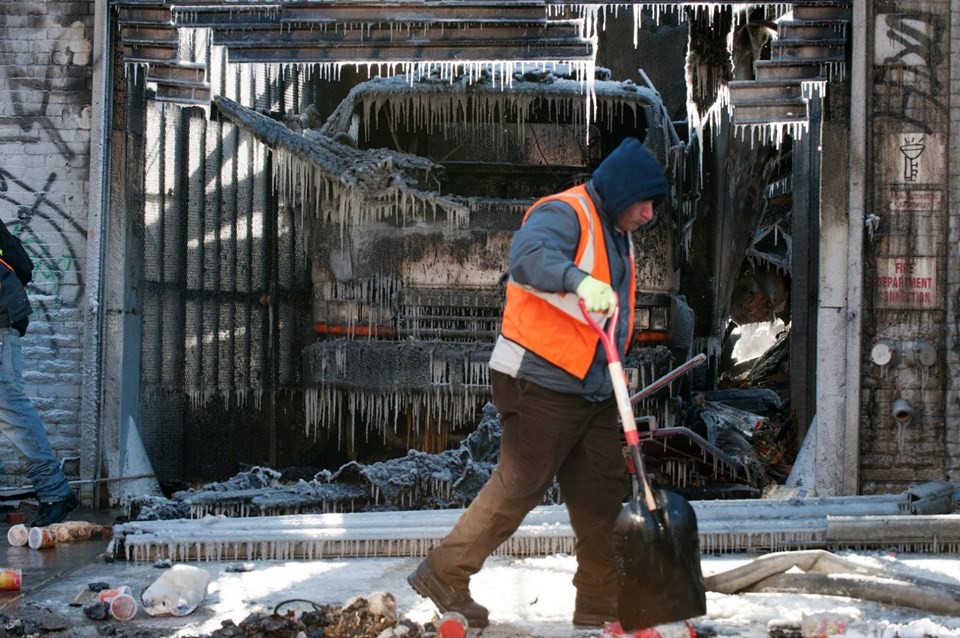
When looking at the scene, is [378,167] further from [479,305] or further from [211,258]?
[211,258]

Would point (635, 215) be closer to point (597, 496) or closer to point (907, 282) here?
point (597, 496)

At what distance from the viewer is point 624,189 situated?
4.27 meters

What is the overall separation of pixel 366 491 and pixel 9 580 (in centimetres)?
281

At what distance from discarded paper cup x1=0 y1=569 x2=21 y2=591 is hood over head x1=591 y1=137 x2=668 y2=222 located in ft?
9.68

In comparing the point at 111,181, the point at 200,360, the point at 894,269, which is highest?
the point at 111,181

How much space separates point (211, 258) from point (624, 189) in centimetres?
626

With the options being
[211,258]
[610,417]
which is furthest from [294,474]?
[610,417]

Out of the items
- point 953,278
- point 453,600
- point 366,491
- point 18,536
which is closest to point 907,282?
point 953,278

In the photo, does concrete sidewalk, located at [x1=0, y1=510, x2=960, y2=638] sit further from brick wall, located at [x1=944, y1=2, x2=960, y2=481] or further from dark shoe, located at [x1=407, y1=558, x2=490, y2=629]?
brick wall, located at [x1=944, y1=2, x2=960, y2=481]

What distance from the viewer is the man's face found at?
4301 mm

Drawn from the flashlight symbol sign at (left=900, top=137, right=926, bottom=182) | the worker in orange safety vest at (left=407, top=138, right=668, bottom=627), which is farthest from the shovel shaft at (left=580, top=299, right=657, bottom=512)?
the flashlight symbol sign at (left=900, top=137, right=926, bottom=182)

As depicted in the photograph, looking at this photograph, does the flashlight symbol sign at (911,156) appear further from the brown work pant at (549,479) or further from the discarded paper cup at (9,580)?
the discarded paper cup at (9,580)

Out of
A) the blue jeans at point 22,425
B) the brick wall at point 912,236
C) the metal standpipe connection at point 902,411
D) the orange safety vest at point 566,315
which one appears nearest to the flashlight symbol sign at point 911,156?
the brick wall at point 912,236

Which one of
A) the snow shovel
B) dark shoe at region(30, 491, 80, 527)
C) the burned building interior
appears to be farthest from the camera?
the burned building interior
